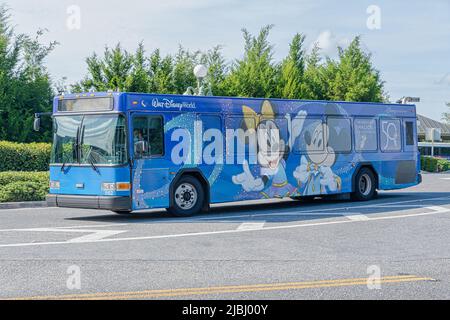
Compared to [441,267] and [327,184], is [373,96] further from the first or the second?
[441,267]

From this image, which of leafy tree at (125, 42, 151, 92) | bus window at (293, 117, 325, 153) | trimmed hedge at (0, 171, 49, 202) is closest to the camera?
bus window at (293, 117, 325, 153)

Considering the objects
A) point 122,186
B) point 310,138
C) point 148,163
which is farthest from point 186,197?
point 310,138

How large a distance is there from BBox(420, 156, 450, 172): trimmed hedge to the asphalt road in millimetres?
Answer: 27965

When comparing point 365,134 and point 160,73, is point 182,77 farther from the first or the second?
point 365,134

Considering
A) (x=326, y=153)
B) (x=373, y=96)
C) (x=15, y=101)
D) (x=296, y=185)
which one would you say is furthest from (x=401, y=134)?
(x=373, y=96)

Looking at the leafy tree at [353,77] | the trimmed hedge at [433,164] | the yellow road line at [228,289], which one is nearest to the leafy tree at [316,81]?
the leafy tree at [353,77]

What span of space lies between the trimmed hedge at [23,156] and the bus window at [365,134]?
11.1 meters

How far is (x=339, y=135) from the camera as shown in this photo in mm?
20406

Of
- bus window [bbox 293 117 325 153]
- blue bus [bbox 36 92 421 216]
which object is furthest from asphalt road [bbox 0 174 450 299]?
bus window [bbox 293 117 325 153]

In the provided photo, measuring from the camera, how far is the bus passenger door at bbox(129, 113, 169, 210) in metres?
15.7

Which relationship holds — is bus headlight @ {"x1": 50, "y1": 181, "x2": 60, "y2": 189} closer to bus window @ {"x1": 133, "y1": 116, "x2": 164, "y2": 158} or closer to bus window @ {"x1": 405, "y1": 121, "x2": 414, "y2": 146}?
bus window @ {"x1": 133, "y1": 116, "x2": 164, "y2": 158}

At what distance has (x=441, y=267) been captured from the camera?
9.92m

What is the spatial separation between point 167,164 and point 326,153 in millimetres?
5359

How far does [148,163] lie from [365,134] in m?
7.57
